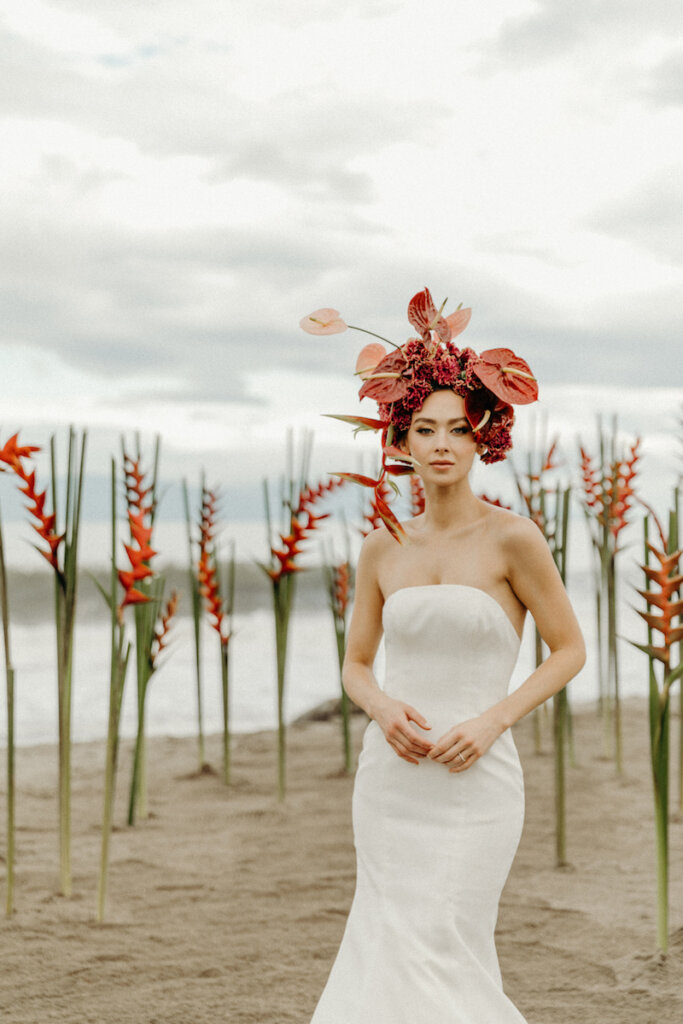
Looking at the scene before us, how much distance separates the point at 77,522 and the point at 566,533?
1.53 meters

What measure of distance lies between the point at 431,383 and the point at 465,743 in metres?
0.67

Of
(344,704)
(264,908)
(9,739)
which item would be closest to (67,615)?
(9,739)

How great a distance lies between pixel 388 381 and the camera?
6.41 ft

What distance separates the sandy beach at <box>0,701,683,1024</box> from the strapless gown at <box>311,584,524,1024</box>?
0.85 meters

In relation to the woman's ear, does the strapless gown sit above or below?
below

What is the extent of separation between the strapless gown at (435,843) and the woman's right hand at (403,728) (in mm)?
43

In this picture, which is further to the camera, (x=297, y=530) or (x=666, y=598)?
(x=297, y=530)

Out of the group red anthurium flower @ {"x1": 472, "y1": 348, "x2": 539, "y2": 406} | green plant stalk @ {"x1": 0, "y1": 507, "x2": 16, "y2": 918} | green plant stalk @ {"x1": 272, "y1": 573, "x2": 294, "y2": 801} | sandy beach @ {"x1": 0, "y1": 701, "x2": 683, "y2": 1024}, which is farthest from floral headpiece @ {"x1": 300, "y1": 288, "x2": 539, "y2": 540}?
green plant stalk @ {"x1": 272, "y1": 573, "x2": 294, "y2": 801}

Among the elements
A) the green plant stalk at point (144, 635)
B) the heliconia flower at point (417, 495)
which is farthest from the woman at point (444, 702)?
the heliconia flower at point (417, 495)

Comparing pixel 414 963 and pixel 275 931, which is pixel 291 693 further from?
pixel 414 963

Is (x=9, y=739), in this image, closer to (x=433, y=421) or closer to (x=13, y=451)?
(x=13, y=451)

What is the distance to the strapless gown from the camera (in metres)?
1.79

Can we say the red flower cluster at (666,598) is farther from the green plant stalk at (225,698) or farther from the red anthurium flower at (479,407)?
the green plant stalk at (225,698)

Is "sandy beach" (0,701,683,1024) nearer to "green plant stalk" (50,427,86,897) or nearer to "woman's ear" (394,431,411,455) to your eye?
"green plant stalk" (50,427,86,897)
